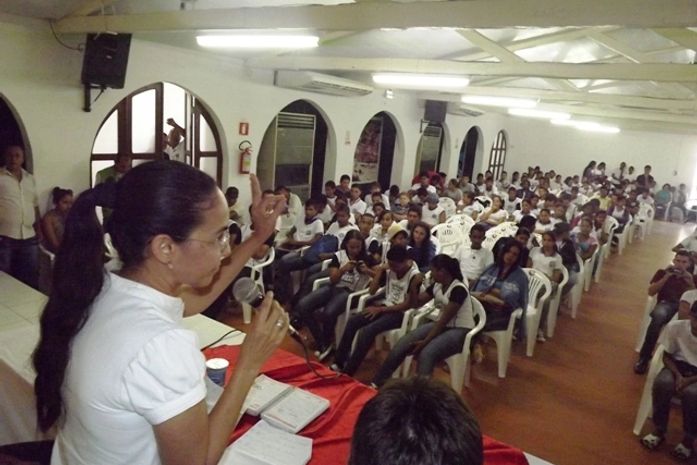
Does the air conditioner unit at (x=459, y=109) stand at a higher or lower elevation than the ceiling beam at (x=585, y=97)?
higher

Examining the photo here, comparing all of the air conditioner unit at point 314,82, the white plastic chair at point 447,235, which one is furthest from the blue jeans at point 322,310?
the air conditioner unit at point 314,82

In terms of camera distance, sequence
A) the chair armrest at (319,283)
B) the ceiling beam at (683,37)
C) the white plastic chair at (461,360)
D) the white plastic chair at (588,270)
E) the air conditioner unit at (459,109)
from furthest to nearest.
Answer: the air conditioner unit at (459,109), the white plastic chair at (588,270), the chair armrest at (319,283), the ceiling beam at (683,37), the white plastic chair at (461,360)

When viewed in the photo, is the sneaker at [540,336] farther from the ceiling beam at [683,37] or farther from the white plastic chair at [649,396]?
the ceiling beam at [683,37]

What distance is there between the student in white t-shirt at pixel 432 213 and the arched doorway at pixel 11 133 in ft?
16.8

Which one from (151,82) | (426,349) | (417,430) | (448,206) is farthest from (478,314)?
(448,206)

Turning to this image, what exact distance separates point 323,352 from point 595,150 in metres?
14.7

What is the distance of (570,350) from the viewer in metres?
4.88

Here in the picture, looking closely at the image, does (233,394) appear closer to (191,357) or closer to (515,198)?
(191,357)

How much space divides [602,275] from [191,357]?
8.05 metres

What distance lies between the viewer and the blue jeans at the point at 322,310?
442cm

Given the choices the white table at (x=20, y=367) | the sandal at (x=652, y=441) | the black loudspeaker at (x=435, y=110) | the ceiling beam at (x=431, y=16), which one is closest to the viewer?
the white table at (x=20, y=367)

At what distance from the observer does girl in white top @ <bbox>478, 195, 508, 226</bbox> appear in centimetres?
789

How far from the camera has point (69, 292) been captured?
3.43ft

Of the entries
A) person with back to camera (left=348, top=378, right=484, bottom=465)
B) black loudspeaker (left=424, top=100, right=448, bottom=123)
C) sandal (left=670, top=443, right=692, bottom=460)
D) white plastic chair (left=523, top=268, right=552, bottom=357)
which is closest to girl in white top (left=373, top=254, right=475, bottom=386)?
white plastic chair (left=523, top=268, right=552, bottom=357)
